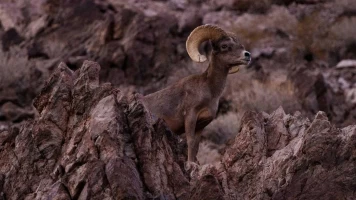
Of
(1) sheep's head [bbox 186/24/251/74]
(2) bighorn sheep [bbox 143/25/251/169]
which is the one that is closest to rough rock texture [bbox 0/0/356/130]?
(2) bighorn sheep [bbox 143/25/251/169]

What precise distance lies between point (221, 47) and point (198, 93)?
0.76 m

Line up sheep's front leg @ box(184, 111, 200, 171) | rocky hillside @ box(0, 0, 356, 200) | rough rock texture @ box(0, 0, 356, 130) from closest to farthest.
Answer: rocky hillside @ box(0, 0, 356, 200) < sheep's front leg @ box(184, 111, 200, 171) < rough rock texture @ box(0, 0, 356, 130)

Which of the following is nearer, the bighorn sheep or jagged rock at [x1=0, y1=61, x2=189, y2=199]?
jagged rock at [x1=0, y1=61, x2=189, y2=199]

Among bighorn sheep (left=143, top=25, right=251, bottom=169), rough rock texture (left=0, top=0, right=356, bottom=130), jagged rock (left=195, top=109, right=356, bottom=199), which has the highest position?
jagged rock (left=195, top=109, right=356, bottom=199)

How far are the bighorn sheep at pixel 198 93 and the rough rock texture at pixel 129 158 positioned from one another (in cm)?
266

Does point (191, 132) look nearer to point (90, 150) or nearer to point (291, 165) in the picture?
point (291, 165)

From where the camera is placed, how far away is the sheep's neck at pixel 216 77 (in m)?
13.0

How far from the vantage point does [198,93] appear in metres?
12.8

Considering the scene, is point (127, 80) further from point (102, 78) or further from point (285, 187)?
point (285, 187)

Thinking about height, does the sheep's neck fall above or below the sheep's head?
below

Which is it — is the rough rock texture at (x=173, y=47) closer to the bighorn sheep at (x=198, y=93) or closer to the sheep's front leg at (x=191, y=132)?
the bighorn sheep at (x=198, y=93)

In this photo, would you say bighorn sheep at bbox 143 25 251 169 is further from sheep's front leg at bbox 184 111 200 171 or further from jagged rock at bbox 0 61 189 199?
jagged rock at bbox 0 61 189 199

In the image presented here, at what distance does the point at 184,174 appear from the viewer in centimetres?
905

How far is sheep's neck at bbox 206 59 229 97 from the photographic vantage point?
42.5 ft
